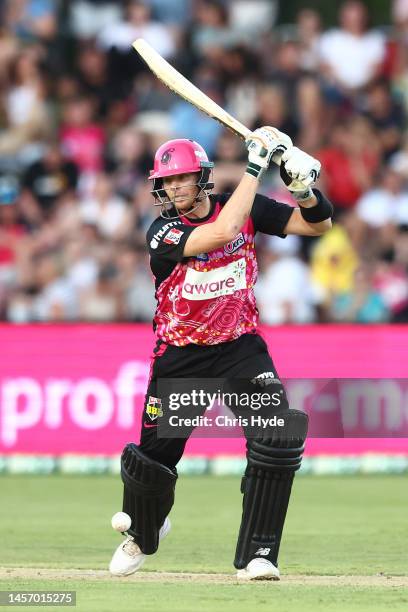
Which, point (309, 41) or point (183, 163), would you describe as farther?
point (309, 41)

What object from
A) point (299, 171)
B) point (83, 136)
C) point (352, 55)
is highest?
point (352, 55)

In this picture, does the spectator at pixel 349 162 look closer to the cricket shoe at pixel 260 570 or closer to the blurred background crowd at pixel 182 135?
the blurred background crowd at pixel 182 135

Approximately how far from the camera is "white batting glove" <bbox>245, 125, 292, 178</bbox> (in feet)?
21.5

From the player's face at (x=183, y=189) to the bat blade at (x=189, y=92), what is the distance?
0.38 metres

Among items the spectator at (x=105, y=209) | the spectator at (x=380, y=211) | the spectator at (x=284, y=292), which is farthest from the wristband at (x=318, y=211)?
the spectator at (x=105, y=209)

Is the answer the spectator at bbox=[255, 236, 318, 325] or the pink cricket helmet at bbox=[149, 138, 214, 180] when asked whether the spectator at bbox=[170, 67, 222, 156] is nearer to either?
Answer: the spectator at bbox=[255, 236, 318, 325]

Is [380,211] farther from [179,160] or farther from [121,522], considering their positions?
[121,522]

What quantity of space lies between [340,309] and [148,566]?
6147 millimetres

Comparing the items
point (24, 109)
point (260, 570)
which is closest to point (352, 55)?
point (24, 109)

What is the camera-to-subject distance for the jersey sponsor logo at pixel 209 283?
675 cm

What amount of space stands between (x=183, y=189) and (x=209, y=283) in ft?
1.58

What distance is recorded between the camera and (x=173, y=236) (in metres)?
6.68

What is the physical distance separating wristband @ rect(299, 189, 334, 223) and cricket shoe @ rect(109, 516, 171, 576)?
1822 mm

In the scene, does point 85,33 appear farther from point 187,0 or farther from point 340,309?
point 340,309
